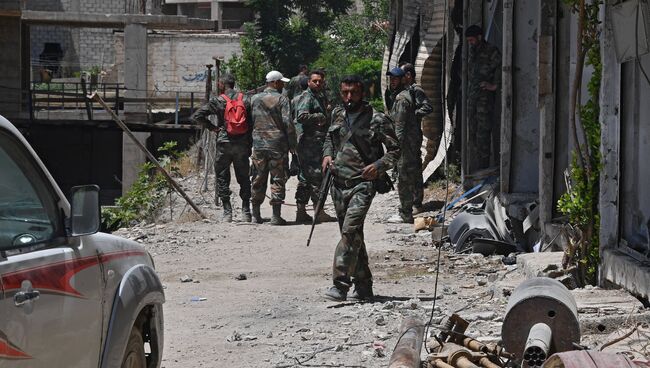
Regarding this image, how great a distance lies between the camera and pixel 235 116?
666 inches

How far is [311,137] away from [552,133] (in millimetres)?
5453

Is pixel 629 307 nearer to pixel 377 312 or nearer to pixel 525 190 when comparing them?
pixel 377 312

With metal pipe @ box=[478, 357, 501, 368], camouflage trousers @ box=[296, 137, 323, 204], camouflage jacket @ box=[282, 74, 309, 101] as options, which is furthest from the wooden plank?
metal pipe @ box=[478, 357, 501, 368]

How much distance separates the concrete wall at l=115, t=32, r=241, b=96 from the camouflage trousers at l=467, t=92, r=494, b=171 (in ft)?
122

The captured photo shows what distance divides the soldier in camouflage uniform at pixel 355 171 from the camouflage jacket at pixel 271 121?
631 cm

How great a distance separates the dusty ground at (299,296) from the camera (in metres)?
8.41

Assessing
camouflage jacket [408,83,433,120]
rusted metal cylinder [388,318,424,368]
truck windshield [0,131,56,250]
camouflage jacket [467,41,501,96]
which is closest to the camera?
truck windshield [0,131,56,250]

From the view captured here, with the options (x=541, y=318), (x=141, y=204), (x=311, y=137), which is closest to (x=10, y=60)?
(x=141, y=204)

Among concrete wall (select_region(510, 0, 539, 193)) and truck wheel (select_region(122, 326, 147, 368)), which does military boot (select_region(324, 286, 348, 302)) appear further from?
truck wheel (select_region(122, 326, 147, 368))

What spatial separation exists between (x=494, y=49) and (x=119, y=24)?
24805mm

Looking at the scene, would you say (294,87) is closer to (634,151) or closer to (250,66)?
(634,151)

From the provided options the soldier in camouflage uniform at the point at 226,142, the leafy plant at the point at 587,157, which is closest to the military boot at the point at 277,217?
the soldier in camouflage uniform at the point at 226,142

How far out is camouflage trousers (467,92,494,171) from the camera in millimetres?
16312

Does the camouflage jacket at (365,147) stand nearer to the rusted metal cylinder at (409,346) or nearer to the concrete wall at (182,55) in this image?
the rusted metal cylinder at (409,346)
